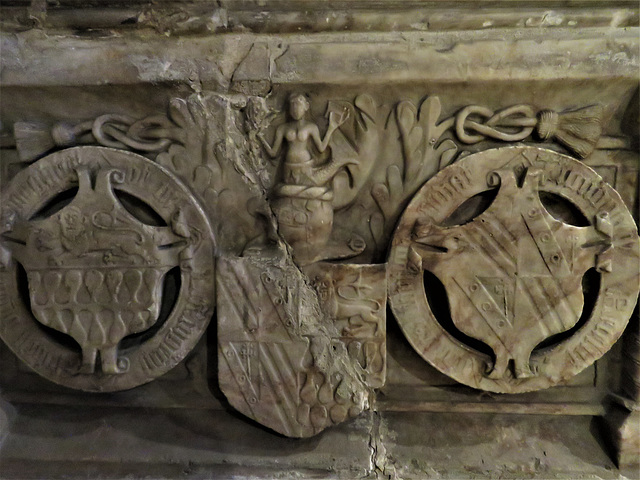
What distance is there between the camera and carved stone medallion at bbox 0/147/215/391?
7.07ft

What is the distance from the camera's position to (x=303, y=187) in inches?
82.8

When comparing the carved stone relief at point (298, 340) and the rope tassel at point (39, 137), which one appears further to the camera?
the rope tassel at point (39, 137)

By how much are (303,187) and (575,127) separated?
52.3 inches

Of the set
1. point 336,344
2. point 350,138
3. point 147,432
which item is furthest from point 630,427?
point 147,432

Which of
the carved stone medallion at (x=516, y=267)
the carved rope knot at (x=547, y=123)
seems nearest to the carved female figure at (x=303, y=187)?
the carved stone medallion at (x=516, y=267)

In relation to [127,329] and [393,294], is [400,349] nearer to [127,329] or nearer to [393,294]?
[393,294]

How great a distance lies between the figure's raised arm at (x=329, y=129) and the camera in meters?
2.12

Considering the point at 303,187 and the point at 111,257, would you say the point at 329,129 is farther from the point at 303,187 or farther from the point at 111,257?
the point at 111,257

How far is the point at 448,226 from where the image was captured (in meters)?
2.15

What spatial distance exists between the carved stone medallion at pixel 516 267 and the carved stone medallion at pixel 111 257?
102 centimetres

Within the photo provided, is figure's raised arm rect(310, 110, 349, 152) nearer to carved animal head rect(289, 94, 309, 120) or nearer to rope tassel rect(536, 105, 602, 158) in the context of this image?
carved animal head rect(289, 94, 309, 120)

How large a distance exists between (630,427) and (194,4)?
288 centimetres

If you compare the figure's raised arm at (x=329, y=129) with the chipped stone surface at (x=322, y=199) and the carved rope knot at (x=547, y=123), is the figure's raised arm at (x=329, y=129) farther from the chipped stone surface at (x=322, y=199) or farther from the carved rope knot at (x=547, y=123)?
the carved rope knot at (x=547, y=123)

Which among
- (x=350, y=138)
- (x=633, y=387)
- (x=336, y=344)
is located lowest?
(x=633, y=387)
